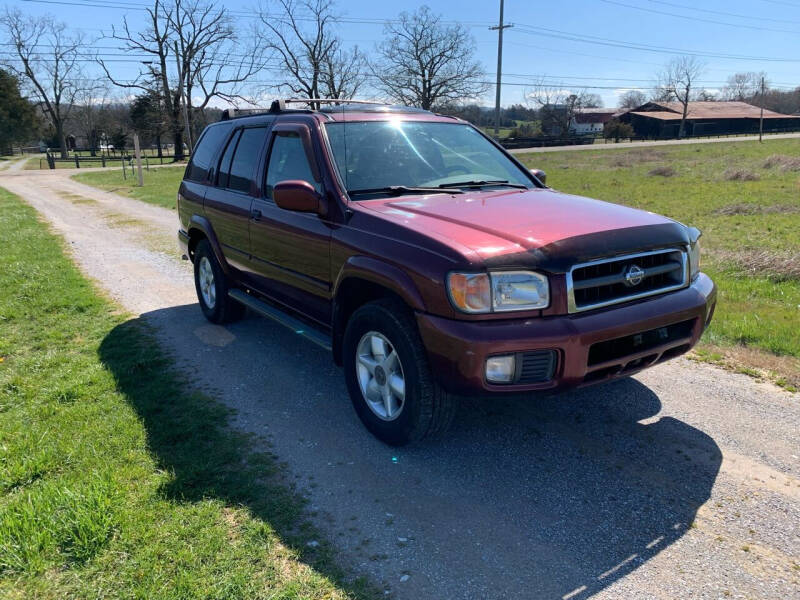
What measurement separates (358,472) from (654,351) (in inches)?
70.3

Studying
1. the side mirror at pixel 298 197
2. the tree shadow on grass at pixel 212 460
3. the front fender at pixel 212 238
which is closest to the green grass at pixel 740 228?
the side mirror at pixel 298 197

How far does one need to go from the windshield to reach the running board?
1.07m

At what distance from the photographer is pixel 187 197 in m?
6.41

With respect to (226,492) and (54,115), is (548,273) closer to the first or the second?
(226,492)

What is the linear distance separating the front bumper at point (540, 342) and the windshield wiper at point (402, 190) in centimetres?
119

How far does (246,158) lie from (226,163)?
1.53ft

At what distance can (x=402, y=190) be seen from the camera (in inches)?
160

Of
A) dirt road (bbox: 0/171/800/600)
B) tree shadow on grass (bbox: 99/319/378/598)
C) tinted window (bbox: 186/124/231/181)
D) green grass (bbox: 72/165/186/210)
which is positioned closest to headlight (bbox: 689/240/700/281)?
dirt road (bbox: 0/171/800/600)

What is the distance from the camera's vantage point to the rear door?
16.5 feet

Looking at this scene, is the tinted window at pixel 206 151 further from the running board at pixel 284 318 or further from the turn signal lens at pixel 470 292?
the turn signal lens at pixel 470 292

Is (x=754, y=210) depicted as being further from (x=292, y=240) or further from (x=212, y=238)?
(x=292, y=240)

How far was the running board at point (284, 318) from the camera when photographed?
167 inches

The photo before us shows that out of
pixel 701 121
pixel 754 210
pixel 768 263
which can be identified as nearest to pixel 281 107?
pixel 768 263

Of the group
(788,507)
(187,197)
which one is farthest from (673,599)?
(187,197)
